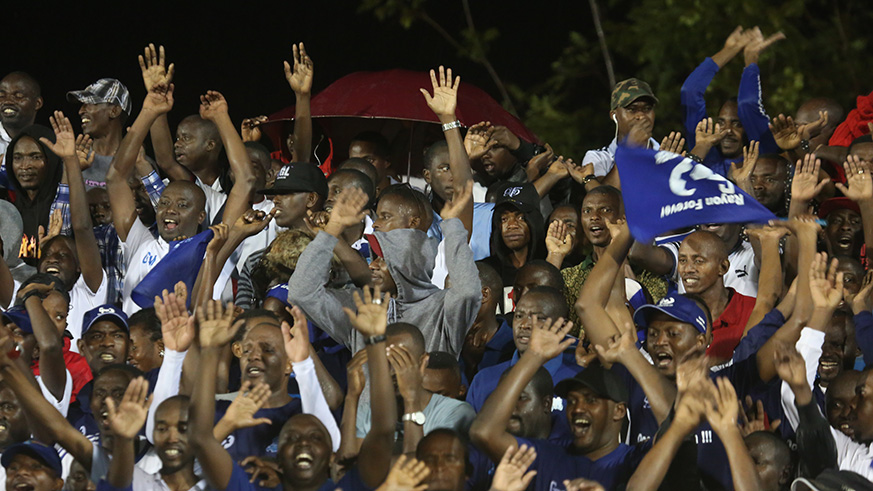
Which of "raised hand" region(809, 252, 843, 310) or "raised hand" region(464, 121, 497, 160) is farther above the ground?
"raised hand" region(464, 121, 497, 160)

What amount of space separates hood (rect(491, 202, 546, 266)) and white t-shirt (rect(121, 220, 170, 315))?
6.45 ft

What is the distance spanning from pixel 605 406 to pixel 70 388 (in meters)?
2.82

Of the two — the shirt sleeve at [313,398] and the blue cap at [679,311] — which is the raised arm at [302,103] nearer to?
the shirt sleeve at [313,398]

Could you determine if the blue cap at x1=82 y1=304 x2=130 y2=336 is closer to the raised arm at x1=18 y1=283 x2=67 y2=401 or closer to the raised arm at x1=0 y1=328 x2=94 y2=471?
the raised arm at x1=18 y1=283 x2=67 y2=401

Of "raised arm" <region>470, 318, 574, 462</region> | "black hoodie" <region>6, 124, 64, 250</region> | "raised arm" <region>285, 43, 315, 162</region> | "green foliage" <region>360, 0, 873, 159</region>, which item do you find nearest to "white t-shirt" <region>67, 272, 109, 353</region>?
"black hoodie" <region>6, 124, 64, 250</region>

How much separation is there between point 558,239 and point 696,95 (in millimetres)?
1803

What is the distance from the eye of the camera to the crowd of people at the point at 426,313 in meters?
6.34

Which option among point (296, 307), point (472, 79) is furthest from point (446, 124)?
point (472, 79)

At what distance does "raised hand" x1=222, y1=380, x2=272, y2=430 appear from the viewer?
6.38m

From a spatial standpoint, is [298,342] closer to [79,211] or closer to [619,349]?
[619,349]

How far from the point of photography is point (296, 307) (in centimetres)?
703

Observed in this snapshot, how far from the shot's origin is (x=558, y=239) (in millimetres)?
8664

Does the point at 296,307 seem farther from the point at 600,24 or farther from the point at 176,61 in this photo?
the point at 600,24

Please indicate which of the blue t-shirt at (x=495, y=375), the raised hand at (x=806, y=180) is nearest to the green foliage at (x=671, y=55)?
the raised hand at (x=806, y=180)
